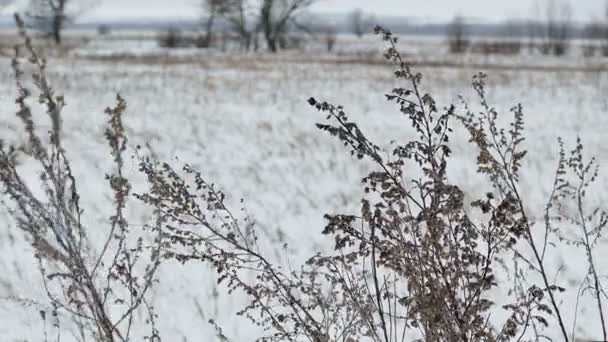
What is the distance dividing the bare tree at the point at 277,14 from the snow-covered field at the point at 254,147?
2839 centimetres

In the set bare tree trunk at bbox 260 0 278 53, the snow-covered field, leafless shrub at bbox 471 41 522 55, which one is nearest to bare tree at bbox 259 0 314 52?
bare tree trunk at bbox 260 0 278 53

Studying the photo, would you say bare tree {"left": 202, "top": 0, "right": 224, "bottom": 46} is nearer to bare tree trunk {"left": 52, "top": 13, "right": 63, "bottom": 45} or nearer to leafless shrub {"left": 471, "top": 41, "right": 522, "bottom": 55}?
bare tree trunk {"left": 52, "top": 13, "right": 63, "bottom": 45}

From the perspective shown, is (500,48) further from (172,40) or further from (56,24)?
(56,24)

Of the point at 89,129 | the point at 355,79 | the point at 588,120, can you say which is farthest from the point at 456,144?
the point at 355,79

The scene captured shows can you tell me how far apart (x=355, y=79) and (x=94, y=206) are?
41.6 feet

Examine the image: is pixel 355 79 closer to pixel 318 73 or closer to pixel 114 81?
pixel 318 73

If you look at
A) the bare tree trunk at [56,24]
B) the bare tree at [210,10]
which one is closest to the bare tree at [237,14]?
the bare tree at [210,10]

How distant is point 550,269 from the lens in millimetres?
4273

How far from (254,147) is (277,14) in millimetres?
39515

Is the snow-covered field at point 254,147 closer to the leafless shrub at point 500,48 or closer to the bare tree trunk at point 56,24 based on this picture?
the leafless shrub at point 500,48

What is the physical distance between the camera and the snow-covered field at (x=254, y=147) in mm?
3666

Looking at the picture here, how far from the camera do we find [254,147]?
7629 mm

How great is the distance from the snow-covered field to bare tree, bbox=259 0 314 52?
2839cm

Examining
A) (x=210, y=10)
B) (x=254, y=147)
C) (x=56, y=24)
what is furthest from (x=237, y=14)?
(x=254, y=147)
